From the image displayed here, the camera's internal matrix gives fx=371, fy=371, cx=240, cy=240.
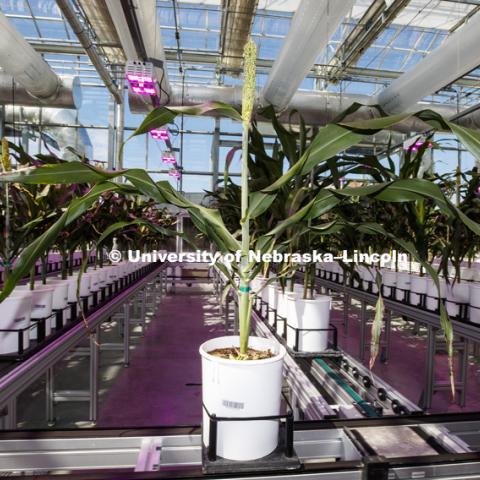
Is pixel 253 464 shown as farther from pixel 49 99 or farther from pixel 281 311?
pixel 49 99

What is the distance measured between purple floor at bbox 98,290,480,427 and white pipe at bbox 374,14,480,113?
218 centimetres

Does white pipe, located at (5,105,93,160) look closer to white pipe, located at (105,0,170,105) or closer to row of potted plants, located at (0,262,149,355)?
white pipe, located at (105,0,170,105)

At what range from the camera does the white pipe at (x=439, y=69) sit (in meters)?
2.58

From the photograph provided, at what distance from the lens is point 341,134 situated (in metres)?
0.40

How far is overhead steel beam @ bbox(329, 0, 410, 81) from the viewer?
312 cm

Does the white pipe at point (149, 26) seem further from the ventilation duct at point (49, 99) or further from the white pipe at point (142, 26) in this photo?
the ventilation duct at point (49, 99)

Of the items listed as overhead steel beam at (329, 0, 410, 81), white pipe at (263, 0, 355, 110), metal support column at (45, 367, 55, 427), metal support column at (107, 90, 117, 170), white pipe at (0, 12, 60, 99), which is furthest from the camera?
metal support column at (107, 90, 117, 170)

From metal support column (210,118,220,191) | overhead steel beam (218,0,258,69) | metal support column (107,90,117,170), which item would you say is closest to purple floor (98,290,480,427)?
overhead steel beam (218,0,258,69)

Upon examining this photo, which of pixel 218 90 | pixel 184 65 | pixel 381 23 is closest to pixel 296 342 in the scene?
pixel 381 23

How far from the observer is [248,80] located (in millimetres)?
401

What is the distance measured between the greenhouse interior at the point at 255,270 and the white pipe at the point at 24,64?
21mm

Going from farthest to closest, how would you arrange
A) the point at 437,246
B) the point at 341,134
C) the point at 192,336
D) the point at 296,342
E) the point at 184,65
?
the point at 184,65
the point at 192,336
the point at 437,246
the point at 296,342
the point at 341,134

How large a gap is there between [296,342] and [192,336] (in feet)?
7.92

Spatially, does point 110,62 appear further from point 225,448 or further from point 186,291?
point 225,448
